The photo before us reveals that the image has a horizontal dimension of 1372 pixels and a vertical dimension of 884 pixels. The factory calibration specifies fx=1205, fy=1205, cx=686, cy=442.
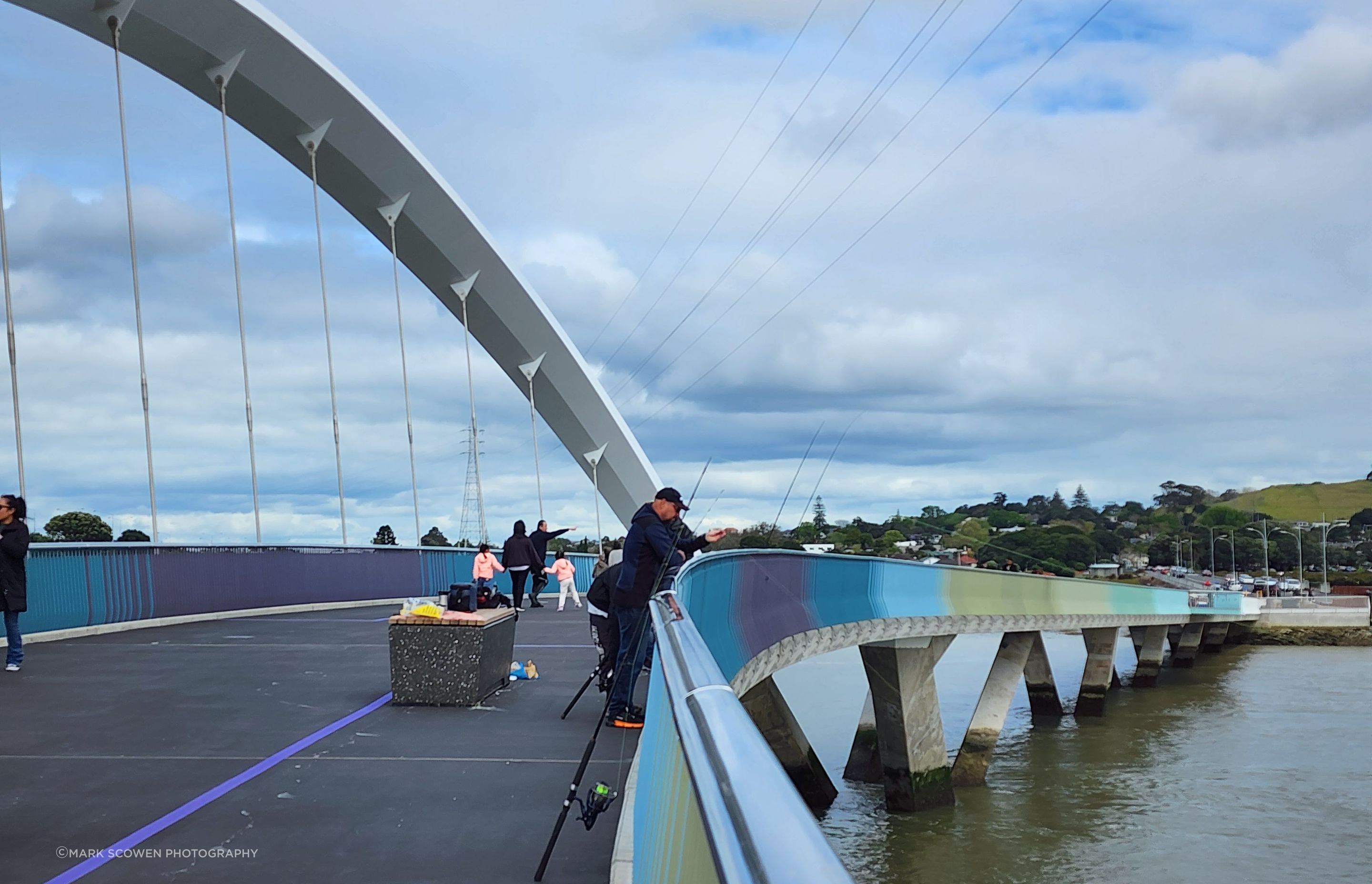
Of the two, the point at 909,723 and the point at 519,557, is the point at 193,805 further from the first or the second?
the point at 519,557

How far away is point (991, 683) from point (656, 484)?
22502 mm

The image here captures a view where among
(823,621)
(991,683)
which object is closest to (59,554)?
(823,621)

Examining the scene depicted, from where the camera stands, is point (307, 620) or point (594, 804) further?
point (307, 620)

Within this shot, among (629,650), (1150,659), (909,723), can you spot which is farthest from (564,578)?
(1150,659)

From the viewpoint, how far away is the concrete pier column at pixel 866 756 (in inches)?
926

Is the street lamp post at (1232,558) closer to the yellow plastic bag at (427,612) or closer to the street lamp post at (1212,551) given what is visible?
the street lamp post at (1212,551)

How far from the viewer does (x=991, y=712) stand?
25.8 metres

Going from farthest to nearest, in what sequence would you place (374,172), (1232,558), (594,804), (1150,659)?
1. (1232,558)
2. (1150,659)
3. (374,172)
4. (594,804)

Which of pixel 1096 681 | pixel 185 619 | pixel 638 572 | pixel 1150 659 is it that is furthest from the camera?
pixel 1150 659

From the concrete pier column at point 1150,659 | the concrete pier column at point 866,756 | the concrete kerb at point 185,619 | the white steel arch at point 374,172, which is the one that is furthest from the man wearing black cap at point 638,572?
the concrete pier column at point 1150,659

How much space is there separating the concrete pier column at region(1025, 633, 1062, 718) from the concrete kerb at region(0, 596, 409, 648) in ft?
59.6

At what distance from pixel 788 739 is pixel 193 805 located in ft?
49.1

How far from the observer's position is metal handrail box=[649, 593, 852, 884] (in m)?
1.46

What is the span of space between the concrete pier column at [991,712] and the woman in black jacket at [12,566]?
57.5 feet
